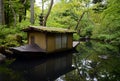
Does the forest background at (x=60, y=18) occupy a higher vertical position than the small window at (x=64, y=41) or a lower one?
higher

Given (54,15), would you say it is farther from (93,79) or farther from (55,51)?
(93,79)

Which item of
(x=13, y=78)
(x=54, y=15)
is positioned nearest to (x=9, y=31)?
(x=13, y=78)

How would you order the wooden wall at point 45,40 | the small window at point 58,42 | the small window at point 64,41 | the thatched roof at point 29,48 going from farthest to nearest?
the small window at point 64,41 → the small window at point 58,42 → the wooden wall at point 45,40 → the thatched roof at point 29,48

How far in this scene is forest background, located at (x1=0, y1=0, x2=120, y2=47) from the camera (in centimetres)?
2048

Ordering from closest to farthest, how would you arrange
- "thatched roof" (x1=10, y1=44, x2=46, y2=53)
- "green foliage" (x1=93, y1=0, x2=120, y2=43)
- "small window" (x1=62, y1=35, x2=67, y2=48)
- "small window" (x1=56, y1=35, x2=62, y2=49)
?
"thatched roof" (x1=10, y1=44, x2=46, y2=53)
"small window" (x1=56, y1=35, x2=62, y2=49)
"green foliage" (x1=93, y1=0, x2=120, y2=43)
"small window" (x1=62, y1=35, x2=67, y2=48)

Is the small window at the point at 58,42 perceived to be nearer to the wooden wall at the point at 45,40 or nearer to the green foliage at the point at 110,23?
the wooden wall at the point at 45,40

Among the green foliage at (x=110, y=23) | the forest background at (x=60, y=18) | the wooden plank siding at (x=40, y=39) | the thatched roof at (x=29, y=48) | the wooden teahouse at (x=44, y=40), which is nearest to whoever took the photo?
the thatched roof at (x=29, y=48)

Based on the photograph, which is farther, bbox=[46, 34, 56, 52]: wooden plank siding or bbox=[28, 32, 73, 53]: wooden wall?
bbox=[46, 34, 56, 52]: wooden plank siding

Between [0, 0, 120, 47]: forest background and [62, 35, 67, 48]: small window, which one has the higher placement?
[0, 0, 120, 47]: forest background

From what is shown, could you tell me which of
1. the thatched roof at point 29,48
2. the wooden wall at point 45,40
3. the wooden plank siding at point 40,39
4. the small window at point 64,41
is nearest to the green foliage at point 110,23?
the small window at point 64,41

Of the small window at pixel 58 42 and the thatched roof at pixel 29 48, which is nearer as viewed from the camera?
the thatched roof at pixel 29 48

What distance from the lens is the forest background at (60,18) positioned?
67.2ft

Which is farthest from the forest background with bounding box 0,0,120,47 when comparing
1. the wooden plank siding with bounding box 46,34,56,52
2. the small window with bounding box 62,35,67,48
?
the small window with bounding box 62,35,67,48

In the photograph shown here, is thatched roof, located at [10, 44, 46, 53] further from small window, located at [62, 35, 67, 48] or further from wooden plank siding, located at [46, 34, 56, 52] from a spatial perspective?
small window, located at [62, 35, 67, 48]
